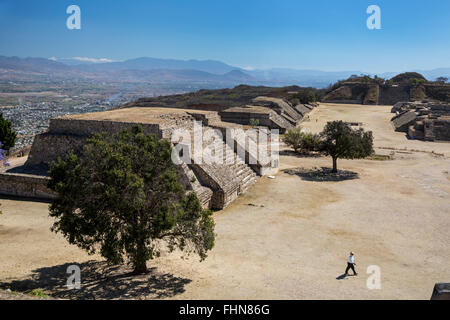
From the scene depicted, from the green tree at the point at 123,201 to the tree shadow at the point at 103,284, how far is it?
53 centimetres

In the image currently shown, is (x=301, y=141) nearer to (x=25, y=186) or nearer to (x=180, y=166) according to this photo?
(x=180, y=166)

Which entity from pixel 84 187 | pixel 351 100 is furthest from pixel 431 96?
pixel 84 187

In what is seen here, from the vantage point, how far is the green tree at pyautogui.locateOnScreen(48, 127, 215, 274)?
7.46 m

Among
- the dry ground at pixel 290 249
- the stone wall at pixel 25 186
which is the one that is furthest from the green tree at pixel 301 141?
the stone wall at pixel 25 186

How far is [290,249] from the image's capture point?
33.9 feet

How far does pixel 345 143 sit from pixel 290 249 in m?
9.67

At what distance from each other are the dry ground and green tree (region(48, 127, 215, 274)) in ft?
3.27

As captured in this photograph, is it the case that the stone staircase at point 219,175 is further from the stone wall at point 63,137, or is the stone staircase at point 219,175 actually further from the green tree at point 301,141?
the green tree at point 301,141

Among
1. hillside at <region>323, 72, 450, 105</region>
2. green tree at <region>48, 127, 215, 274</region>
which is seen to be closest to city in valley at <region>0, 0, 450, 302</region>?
green tree at <region>48, 127, 215, 274</region>

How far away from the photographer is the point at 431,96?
5909 centimetres

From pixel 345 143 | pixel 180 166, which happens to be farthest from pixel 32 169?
pixel 345 143

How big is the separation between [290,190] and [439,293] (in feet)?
32.9
